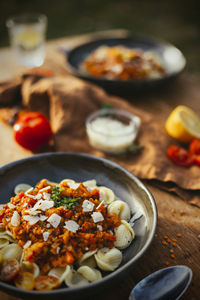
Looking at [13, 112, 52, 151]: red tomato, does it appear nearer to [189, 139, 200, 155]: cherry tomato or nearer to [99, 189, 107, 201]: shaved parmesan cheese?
[99, 189, 107, 201]: shaved parmesan cheese

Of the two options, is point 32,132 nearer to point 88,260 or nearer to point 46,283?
point 88,260

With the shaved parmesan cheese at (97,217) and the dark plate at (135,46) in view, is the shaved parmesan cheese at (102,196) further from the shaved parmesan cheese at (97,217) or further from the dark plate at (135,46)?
the dark plate at (135,46)

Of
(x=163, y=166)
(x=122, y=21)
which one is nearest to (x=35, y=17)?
(x=163, y=166)

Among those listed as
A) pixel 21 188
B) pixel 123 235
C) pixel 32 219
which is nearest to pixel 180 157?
pixel 123 235

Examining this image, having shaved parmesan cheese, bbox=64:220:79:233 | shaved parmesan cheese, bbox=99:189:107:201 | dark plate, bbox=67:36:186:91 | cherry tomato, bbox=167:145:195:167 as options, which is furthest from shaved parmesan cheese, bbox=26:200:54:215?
dark plate, bbox=67:36:186:91

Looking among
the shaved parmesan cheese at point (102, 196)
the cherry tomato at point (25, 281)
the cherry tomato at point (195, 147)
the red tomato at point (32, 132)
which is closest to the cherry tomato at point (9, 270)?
the cherry tomato at point (25, 281)

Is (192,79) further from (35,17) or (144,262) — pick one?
(144,262)
